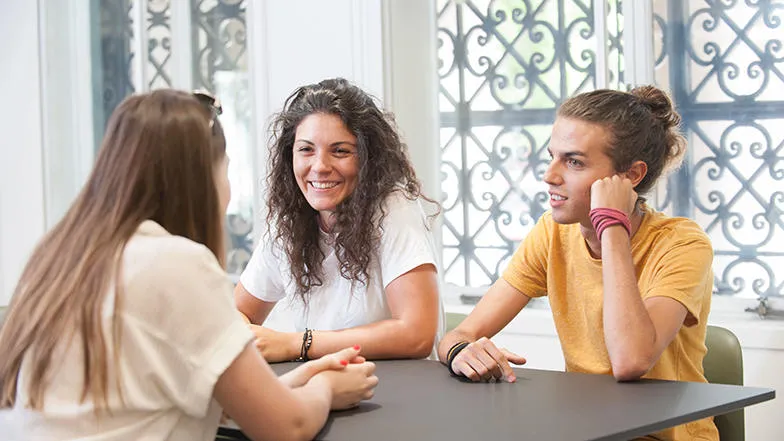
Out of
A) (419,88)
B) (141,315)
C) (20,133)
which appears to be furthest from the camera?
(20,133)

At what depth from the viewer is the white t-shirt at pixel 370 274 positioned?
2455mm

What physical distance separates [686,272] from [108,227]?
1.18 meters

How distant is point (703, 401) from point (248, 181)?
2.78 m

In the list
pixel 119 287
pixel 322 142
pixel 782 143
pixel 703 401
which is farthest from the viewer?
pixel 782 143

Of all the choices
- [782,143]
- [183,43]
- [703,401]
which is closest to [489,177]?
[782,143]

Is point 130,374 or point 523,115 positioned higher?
point 523,115

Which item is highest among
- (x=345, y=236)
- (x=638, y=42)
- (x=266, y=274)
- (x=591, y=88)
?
(x=638, y=42)

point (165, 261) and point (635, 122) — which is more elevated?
point (635, 122)

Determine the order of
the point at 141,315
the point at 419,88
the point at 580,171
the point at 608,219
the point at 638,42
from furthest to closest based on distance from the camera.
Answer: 1. the point at 419,88
2. the point at 638,42
3. the point at 580,171
4. the point at 608,219
5. the point at 141,315

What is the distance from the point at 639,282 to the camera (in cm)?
220

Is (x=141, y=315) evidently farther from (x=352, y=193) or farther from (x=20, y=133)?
(x=20, y=133)

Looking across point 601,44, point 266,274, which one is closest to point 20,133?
point 266,274

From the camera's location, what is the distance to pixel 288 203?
2.64 m

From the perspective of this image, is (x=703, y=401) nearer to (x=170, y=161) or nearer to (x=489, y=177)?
(x=170, y=161)
